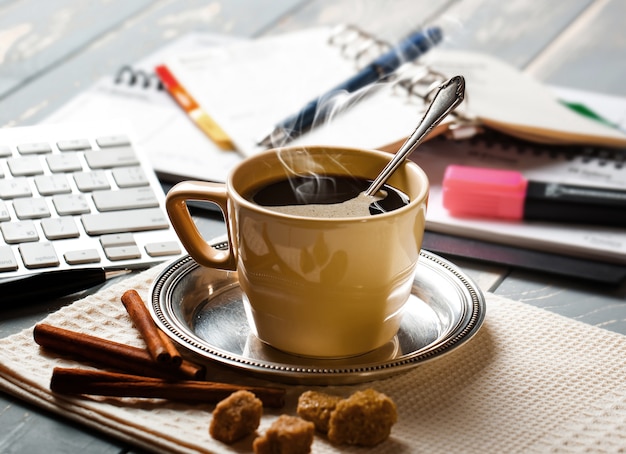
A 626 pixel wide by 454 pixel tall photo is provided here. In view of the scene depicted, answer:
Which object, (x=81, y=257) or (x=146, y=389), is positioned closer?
(x=146, y=389)

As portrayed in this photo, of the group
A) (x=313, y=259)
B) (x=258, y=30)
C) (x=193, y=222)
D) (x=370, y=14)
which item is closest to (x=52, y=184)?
(x=193, y=222)

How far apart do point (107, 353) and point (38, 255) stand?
0.19m

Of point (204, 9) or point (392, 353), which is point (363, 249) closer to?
point (392, 353)

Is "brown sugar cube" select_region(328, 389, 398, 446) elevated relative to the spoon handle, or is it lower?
lower

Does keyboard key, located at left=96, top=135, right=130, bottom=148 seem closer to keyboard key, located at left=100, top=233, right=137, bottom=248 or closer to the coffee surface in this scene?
keyboard key, located at left=100, top=233, right=137, bottom=248

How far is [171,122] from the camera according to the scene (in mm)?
1114

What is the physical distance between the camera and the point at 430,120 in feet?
2.16

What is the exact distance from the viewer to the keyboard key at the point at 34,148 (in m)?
0.91

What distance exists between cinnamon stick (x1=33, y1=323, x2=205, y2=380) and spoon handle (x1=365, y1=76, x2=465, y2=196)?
0.19 m

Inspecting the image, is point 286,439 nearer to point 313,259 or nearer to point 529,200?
point 313,259

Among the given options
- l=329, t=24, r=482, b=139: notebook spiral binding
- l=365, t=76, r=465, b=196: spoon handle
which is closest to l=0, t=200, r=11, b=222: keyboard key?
l=365, t=76, r=465, b=196: spoon handle

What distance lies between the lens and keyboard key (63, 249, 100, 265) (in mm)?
760

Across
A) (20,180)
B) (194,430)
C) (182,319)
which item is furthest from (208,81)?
(194,430)

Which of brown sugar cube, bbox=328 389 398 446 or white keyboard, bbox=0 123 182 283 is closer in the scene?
brown sugar cube, bbox=328 389 398 446
